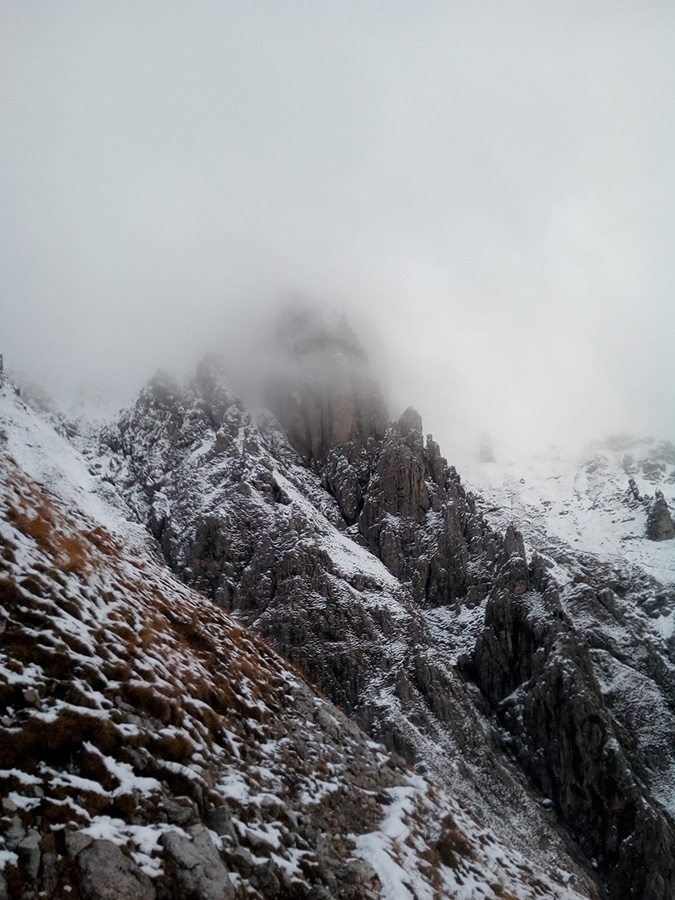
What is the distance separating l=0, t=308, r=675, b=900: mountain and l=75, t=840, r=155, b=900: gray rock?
0.04 m

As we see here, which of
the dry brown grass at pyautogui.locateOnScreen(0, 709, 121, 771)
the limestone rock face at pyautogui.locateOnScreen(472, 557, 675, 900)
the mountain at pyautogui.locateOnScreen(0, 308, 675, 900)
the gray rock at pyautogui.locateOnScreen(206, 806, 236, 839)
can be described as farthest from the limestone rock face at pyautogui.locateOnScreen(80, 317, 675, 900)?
the dry brown grass at pyautogui.locateOnScreen(0, 709, 121, 771)

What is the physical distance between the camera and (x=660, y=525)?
193250mm

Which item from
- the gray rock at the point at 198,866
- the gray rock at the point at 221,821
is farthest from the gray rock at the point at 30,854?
the gray rock at the point at 221,821

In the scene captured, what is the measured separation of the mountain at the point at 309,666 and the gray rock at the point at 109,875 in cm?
4

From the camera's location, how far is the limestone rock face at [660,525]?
626ft

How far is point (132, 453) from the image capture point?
13450cm

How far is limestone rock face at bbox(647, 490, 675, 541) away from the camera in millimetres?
190875

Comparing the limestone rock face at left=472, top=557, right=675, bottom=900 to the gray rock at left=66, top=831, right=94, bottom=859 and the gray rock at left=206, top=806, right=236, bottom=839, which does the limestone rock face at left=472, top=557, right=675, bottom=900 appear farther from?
the gray rock at left=66, top=831, right=94, bottom=859

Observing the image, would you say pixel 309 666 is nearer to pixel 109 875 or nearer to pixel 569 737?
pixel 569 737

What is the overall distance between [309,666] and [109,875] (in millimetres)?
89529

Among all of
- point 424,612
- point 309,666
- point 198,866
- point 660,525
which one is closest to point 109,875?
point 198,866

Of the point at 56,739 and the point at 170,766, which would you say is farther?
the point at 170,766

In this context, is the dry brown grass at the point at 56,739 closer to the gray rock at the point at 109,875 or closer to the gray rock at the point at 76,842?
the gray rock at the point at 76,842

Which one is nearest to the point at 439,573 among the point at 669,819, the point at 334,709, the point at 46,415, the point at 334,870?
the point at 669,819
